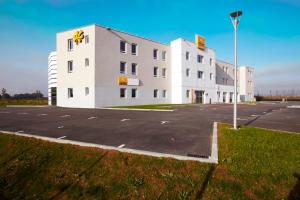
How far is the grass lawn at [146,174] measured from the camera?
14.5 ft

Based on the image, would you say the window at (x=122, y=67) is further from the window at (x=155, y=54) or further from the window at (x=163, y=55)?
the window at (x=163, y=55)

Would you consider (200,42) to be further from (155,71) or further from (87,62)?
(87,62)

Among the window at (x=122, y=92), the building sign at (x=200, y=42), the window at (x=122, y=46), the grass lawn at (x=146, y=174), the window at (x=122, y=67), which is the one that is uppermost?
the building sign at (x=200, y=42)

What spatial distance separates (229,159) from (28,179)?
5760 millimetres

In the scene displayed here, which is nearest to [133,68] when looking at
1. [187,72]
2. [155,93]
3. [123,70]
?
[123,70]

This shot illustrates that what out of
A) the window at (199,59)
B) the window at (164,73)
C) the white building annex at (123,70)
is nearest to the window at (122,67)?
the white building annex at (123,70)

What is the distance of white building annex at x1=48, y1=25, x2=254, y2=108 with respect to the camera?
2823cm

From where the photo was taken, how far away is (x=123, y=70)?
3169 centimetres

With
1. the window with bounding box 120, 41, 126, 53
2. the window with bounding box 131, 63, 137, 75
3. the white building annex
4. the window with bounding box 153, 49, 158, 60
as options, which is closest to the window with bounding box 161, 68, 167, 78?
the white building annex

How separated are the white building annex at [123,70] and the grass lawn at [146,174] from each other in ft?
71.9

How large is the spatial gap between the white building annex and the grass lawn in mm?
21929

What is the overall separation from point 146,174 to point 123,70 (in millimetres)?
27705

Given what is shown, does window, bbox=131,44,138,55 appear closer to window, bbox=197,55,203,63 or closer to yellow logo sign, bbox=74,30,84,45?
yellow logo sign, bbox=74,30,84,45

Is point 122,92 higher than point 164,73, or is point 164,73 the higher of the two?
point 164,73
